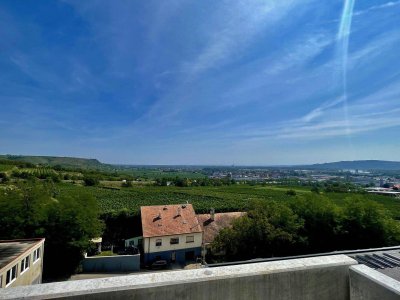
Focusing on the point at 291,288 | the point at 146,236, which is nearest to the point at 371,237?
the point at 146,236

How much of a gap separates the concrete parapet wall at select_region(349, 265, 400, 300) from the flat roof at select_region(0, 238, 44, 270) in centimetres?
1632

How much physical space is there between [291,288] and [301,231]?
72.5ft

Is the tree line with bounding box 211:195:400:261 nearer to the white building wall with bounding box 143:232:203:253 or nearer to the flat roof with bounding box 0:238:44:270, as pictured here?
the white building wall with bounding box 143:232:203:253

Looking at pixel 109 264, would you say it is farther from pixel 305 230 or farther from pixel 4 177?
pixel 4 177

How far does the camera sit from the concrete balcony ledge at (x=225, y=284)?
1.92m

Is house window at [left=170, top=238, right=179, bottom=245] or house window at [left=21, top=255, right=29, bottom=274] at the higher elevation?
house window at [left=21, top=255, right=29, bottom=274]

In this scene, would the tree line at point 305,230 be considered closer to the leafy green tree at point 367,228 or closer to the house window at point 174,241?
the leafy green tree at point 367,228

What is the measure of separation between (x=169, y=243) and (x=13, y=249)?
1374 centimetres

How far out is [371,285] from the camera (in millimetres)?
2238

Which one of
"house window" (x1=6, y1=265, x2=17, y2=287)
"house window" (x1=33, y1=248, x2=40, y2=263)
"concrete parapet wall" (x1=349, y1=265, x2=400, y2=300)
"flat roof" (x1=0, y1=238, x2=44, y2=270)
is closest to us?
"concrete parapet wall" (x1=349, y1=265, x2=400, y2=300)

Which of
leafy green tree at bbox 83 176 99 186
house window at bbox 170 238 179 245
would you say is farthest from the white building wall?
leafy green tree at bbox 83 176 99 186

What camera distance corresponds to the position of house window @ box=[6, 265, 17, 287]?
1377 centimetres

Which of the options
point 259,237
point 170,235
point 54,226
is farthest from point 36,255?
point 259,237

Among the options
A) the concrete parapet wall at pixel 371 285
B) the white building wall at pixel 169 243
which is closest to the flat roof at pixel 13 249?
the white building wall at pixel 169 243
